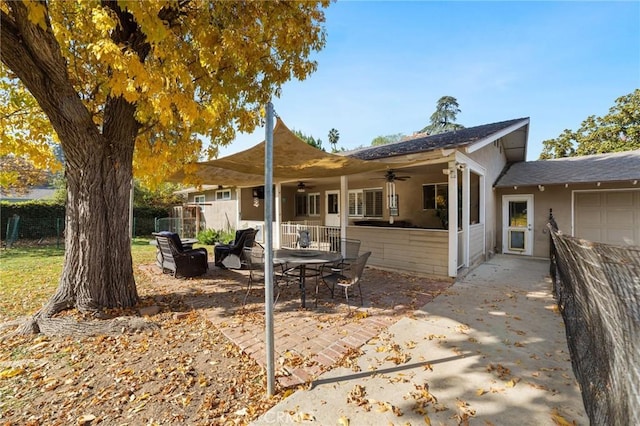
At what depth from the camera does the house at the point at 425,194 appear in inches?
261

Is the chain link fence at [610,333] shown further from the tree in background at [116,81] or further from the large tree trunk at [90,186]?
the large tree trunk at [90,186]

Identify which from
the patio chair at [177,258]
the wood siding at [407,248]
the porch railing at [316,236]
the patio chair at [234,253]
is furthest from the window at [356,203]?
the patio chair at [177,258]

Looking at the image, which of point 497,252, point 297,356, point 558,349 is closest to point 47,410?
point 297,356

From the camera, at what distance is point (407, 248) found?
7.57 m

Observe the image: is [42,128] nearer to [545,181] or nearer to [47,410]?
[47,410]

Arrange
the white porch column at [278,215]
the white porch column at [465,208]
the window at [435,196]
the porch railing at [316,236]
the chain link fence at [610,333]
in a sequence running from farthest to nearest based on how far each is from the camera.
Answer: the white porch column at [278,215], the window at [435,196], the porch railing at [316,236], the white porch column at [465,208], the chain link fence at [610,333]

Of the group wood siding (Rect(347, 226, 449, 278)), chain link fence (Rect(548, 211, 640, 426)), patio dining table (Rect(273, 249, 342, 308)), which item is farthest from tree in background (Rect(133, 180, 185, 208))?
chain link fence (Rect(548, 211, 640, 426))

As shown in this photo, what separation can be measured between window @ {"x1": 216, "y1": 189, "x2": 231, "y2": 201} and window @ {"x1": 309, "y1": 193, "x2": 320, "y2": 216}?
5.26 m

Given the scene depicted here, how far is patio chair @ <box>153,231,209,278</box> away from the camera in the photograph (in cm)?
689

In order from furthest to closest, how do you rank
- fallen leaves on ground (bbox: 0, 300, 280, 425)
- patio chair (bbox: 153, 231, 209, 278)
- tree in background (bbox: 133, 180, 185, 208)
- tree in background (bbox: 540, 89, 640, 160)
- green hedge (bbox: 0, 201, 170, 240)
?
tree in background (bbox: 133, 180, 185, 208)
tree in background (bbox: 540, 89, 640, 160)
green hedge (bbox: 0, 201, 170, 240)
patio chair (bbox: 153, 231, 209, 278)
fallen leaves on ground (bbox: 0, 300, 280, 425)

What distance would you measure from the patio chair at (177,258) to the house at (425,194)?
1658mm

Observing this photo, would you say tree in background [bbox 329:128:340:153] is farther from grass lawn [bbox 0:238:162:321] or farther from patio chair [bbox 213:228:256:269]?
patio chair [bbox 213:228:256:269]

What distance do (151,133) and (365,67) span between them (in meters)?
6.53

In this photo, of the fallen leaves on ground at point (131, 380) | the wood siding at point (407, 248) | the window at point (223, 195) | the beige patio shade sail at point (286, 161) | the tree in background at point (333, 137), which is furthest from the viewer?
the tree in background at point (333, 137)
